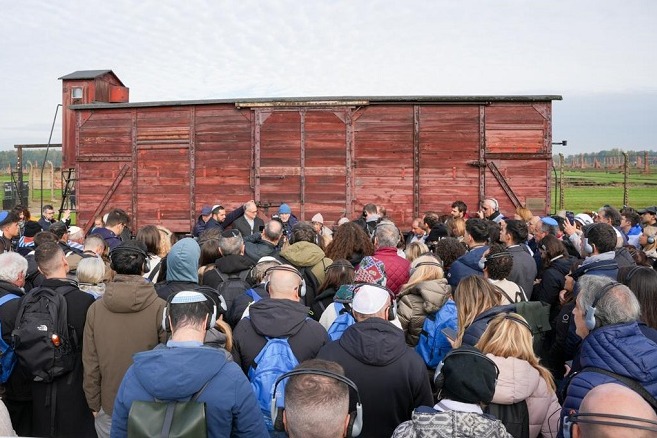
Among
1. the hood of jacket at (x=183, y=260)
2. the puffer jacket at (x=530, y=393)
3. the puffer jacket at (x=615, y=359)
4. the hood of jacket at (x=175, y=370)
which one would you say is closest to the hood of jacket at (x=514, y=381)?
the puffer jacket at (x=530, y=393)

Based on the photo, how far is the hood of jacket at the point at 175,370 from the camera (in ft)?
8.45

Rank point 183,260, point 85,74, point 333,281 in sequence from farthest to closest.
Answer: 1. point 85,74
2. point 333,281
3. point 183,260

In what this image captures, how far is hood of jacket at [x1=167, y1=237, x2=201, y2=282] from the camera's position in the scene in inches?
185

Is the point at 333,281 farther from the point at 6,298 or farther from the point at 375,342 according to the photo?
the point at 6,298

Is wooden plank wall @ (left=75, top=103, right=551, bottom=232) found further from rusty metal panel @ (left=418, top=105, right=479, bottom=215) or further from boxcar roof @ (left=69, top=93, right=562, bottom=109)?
boxcar roof @ (left=69, top=93, right=562, bottom=109)

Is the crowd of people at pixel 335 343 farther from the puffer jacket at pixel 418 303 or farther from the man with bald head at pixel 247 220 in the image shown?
the man with bald head at pixel 247 220

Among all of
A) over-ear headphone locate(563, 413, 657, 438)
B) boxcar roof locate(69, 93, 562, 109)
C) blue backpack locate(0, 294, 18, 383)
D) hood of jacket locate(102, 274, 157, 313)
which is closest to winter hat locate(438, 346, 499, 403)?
over-ear headphone locate(563, 413, 657, 438)

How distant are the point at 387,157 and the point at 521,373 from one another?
37.9 feet

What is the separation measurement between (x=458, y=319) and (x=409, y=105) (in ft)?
35.7

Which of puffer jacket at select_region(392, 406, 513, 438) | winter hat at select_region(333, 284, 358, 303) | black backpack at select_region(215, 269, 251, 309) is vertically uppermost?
winter hat at select_region(333, 284, 358, 303)

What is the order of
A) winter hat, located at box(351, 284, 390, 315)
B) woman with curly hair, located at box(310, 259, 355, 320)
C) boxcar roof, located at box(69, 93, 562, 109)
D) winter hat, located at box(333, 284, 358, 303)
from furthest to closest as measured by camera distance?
boxcar roof, located at box(69, 93, 562, 109) → woman with curly hair, located at box(310, 259, 355, 320) → winter hat, located at box(333, 284, 358, 303) → winter hat, located at box(351, 284, 390, 315)

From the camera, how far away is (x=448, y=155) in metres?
14.4

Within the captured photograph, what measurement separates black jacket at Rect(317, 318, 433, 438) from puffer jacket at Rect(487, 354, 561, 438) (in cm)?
47

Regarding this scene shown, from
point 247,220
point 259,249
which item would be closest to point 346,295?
point 259,249
